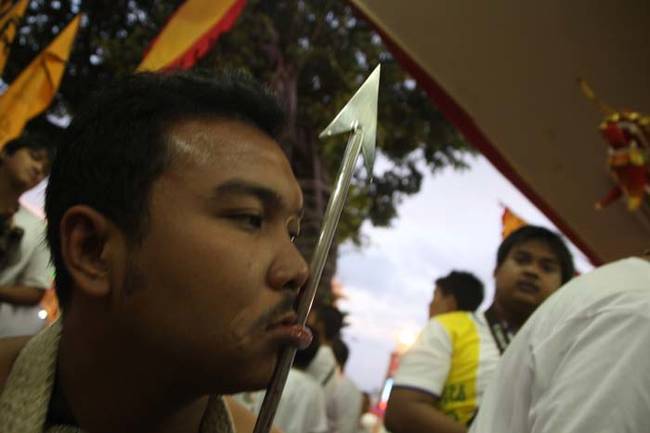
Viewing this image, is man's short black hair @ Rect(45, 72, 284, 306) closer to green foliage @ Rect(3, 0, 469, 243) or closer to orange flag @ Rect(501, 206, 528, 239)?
orange flag @ Rect(501, 206, 528, 239)

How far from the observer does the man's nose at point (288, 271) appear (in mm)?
1021

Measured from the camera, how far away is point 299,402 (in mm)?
3500

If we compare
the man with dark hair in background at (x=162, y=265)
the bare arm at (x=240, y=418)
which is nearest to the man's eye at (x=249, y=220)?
the man with dark hair in background at (x=162, y=265)

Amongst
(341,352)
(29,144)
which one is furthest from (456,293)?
(29,144)

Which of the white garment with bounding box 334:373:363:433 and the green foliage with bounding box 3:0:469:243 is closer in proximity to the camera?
the white garment with bounding box 334:373:363:433

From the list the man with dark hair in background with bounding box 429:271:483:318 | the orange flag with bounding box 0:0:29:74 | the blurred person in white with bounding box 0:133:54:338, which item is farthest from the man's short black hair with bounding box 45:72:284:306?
the orange flag with bounding box 0:0:29:74

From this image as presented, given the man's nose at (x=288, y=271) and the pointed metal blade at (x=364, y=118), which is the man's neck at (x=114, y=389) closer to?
the man's nose at (x=288, y=271)

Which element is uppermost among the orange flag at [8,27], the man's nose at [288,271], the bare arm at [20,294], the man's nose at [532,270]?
the orange flag at [8,27]

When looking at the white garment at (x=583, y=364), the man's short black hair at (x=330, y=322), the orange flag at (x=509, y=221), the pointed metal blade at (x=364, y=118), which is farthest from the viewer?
the orange flag at (x=509, y=221)

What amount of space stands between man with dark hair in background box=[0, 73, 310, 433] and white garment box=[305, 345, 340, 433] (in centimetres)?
276

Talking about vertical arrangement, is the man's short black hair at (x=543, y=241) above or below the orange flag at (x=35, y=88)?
below

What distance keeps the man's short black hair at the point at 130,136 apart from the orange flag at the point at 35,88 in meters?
3.72

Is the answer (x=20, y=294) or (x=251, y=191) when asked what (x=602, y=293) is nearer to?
(x=251, y=191)

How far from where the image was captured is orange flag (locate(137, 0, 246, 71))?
4.73 m
